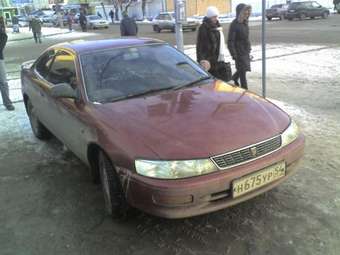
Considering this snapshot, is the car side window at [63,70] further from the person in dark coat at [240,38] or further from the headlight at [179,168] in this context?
the person in dark coat at [240,38]

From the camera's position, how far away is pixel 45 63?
224 inches

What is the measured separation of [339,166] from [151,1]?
197ft

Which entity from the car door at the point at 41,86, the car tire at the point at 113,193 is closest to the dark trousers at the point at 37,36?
the car door at the point at 41,86

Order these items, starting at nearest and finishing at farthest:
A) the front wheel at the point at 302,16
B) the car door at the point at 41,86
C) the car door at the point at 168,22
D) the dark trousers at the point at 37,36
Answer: the car door at the point at 41,86
the dark trousers at the point at 37,36
the car door at the point at 168,22
the front wheel at the point at 302,16

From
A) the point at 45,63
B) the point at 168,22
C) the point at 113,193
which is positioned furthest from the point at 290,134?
the point at 168,22

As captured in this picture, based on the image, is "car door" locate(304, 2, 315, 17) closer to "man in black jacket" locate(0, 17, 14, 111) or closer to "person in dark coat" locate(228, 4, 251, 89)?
"person in dark coat" locate(228, 4, 251, 89)

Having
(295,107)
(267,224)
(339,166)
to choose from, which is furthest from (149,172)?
(295,107)

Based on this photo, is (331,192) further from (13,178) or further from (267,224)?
(13,178)

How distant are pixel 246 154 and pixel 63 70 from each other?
257 centimetres

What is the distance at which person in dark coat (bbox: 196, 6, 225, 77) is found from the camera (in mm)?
6555

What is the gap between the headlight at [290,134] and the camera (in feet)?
11.8

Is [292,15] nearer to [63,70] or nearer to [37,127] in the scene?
[37,127]

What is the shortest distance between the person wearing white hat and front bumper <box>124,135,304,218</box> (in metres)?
3.55

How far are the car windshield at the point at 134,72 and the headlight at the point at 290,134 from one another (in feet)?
3.86
